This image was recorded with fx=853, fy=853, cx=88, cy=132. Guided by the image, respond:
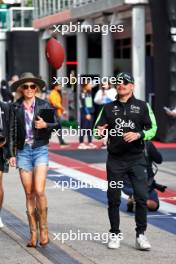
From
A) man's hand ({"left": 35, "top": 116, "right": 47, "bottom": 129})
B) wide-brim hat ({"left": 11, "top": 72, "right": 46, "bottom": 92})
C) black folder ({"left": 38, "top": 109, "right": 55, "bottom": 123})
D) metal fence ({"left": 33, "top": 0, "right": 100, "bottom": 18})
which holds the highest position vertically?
metal fence ({"left": 33, "top": 0, "right": 100, "bottom": 18})

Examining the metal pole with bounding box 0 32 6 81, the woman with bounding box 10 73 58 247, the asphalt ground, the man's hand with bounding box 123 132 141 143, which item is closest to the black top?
the woman with bounding box 10 73 58 247

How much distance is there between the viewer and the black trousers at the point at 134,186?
8602 mm

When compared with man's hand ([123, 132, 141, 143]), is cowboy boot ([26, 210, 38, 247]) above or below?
below

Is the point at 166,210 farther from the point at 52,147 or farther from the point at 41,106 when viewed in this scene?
the point at 52,147

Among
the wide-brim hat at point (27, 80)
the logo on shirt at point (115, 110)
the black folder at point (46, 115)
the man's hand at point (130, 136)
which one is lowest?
the man's hand at point (130, 136)

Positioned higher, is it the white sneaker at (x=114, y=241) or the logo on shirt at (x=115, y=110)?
the logo on shirt at (x=115, y=110)

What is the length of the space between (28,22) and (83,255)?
37293mm

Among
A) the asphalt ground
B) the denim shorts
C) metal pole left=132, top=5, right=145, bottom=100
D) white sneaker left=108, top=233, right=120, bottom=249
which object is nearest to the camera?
the asphalt ground

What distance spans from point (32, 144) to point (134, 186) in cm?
113

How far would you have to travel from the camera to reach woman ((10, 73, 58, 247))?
878 cm

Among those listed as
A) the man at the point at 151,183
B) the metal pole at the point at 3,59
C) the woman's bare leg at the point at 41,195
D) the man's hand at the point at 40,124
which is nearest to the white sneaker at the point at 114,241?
the woman's bare leg at the point at 41,195

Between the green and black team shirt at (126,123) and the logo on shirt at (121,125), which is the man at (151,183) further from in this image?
the logo on shirt at (121,125)

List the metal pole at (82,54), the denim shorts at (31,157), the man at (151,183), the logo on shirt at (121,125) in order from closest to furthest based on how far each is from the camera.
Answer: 1. the logo on shirt at (121,125)
2. the denim shorts at (31,157)
3. the man at (151,183)
4. the metal pole at (82,54)

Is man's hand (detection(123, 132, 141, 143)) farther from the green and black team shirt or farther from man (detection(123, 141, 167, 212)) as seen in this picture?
man (detection(123, 141, 167, 212))
